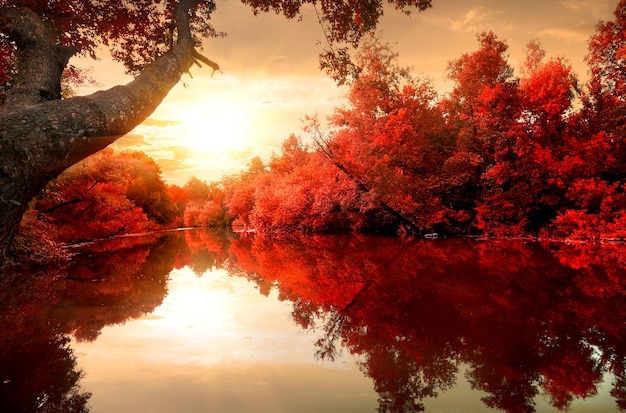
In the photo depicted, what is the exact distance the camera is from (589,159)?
1856 cm

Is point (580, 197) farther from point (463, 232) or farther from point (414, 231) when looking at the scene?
point (414, 231)

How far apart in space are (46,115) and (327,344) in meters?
4.15

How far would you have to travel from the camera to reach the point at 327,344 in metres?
5.04

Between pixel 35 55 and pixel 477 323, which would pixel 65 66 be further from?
pixel 477 323

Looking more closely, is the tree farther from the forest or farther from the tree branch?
the forest

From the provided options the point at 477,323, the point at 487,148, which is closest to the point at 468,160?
the point at 487,148

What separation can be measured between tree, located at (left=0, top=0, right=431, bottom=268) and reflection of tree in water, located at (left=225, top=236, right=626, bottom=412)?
366 centimetres

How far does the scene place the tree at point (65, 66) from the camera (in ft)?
10.3

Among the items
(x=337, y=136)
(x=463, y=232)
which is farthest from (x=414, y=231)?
(x=337, y=136)

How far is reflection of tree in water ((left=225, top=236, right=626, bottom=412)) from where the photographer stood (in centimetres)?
369

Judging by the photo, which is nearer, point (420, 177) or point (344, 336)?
point (344, 336)

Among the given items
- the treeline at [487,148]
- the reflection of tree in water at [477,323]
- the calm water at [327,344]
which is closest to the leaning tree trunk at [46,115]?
the calm water at [327,344]

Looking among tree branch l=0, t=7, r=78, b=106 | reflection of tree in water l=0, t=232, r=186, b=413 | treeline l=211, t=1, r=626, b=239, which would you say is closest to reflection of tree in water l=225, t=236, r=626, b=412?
reflection of tree in water l=0, t=232, r=186, b=413

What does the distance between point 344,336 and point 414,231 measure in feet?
63.3
